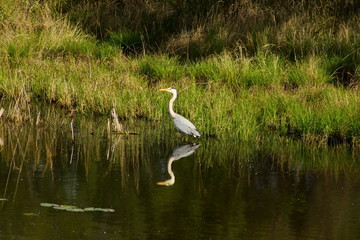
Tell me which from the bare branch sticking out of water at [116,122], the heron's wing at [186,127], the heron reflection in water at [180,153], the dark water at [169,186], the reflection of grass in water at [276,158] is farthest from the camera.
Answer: the bare branch sticking out of water at [116,122]

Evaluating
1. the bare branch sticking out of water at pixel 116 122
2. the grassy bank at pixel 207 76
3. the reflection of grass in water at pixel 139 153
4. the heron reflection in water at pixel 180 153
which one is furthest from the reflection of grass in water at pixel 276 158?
the bare branch sticking out of water at pixel 116 122

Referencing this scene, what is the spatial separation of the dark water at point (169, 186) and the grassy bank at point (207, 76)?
588 millimetres

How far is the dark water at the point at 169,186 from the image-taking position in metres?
6.59

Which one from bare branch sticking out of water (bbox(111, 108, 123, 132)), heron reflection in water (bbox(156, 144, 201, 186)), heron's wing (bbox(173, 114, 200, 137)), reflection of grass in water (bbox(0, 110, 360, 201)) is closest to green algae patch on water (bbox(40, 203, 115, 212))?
reflection of grass in water (bbox(0, 110, 360, 201))

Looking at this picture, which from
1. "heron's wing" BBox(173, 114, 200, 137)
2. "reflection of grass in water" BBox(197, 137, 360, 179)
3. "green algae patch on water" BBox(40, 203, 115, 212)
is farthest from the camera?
"heron's wing" BBox(173, 114, 200, 137)

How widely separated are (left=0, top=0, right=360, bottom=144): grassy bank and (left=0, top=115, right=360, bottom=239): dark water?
588mm

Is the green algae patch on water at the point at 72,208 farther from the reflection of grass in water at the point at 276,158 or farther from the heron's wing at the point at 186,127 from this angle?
the heron's wing at the point at 186,127

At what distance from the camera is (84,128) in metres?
11.0

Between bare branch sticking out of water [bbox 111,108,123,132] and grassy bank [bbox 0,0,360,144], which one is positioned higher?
grassy bank [bbox 0,0,360,144]

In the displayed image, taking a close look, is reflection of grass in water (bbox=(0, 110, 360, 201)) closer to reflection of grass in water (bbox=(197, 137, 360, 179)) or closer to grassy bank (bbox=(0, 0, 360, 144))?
reflection of grass in water (bbox=(197, 137, 360, 179))

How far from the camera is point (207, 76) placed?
1370 centimetres

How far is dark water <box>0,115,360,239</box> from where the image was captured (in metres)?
6.59

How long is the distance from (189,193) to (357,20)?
834 centimetres

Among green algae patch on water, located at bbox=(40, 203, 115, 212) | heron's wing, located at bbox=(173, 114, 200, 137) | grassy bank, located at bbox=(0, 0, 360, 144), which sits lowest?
green algae patch on water, located at bbox=(40, 203, 115, 212)
